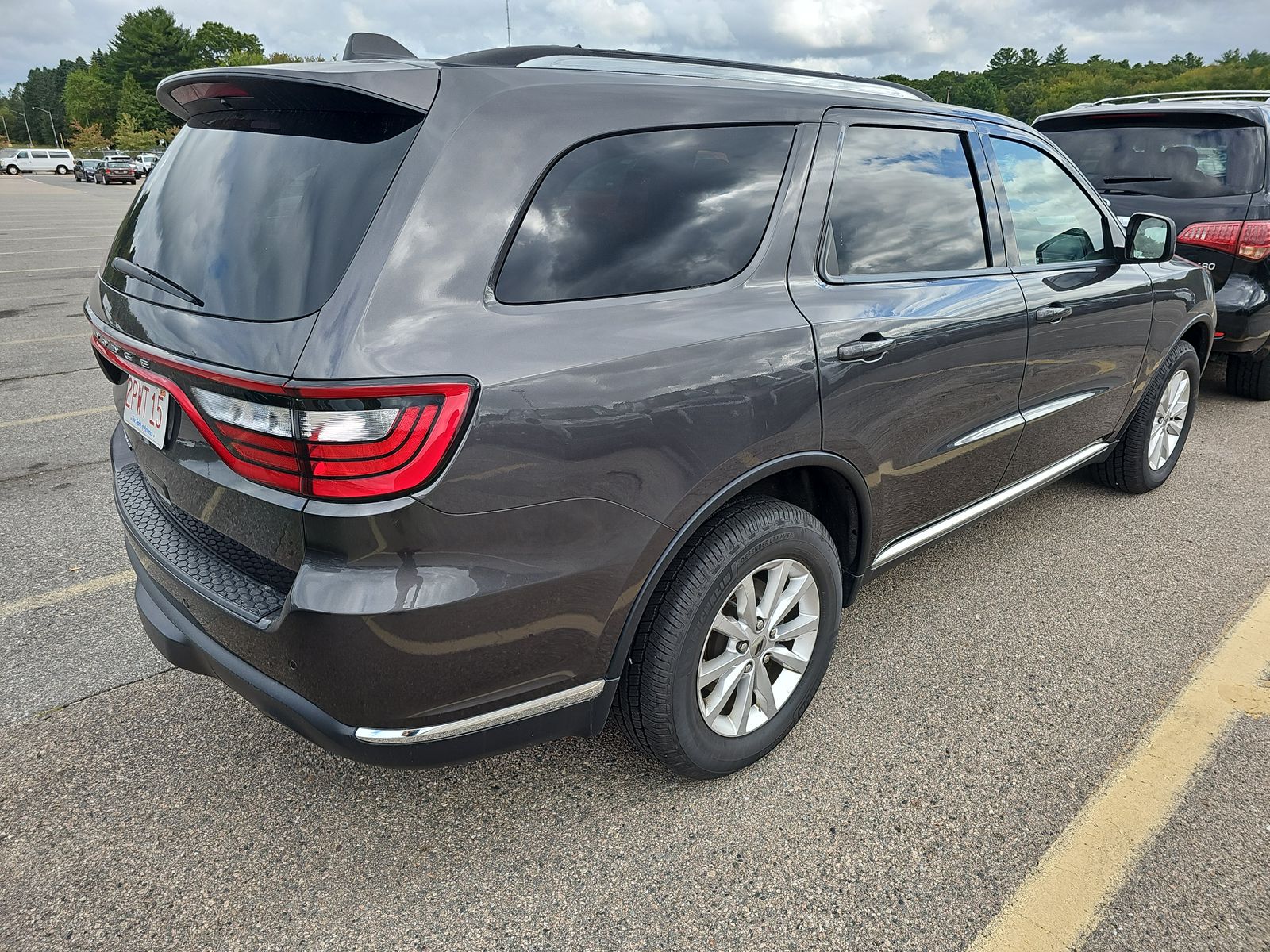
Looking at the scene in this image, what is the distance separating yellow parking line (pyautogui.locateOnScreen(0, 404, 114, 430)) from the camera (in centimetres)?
530

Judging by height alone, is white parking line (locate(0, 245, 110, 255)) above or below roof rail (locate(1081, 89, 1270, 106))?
below

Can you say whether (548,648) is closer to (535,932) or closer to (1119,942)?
(535,932)

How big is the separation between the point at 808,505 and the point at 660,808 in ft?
3.09

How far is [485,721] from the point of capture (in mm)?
1857

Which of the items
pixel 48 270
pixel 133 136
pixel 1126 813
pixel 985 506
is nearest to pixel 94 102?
pixel 133 136

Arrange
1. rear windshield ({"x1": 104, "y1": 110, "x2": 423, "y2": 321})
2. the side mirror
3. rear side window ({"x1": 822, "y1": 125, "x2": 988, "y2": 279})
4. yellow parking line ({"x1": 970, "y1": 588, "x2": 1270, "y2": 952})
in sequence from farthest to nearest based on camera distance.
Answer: the side mirror
rear side window ({"x1": 822, "y1": 125, "x2": 988, "y2": 279})
yellow parking line ({"x1": 970, "y1": 588, "x2": 1270, "y2": 952})
rear windshield ({"x1": 104, "y1": 110, "x2": 423, "y2": 321})

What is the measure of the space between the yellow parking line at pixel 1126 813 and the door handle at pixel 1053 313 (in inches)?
49.3

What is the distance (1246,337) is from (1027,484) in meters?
3.04

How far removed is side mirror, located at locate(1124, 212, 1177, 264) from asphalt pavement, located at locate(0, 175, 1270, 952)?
1.35 metres

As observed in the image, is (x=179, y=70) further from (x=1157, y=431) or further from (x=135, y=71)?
(x=1157, y=431)

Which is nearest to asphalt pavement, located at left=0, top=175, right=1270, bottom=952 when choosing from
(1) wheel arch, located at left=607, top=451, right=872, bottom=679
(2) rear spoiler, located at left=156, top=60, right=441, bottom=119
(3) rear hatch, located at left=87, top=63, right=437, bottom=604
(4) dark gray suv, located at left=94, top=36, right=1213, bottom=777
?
(4) dark gray suv, located at left=94, top=36, right=1213, bottom=777

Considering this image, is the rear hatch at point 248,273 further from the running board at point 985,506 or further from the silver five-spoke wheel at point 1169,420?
the silver five-spoke wheel at point 1169,420

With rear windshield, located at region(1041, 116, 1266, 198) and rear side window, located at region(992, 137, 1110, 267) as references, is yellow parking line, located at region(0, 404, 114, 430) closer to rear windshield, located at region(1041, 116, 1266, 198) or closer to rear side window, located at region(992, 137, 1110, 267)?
rear side window, located at region(992, 137, 1110, 267)

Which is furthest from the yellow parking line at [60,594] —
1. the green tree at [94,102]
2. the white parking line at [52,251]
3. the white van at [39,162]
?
the green tree at [94,102]
